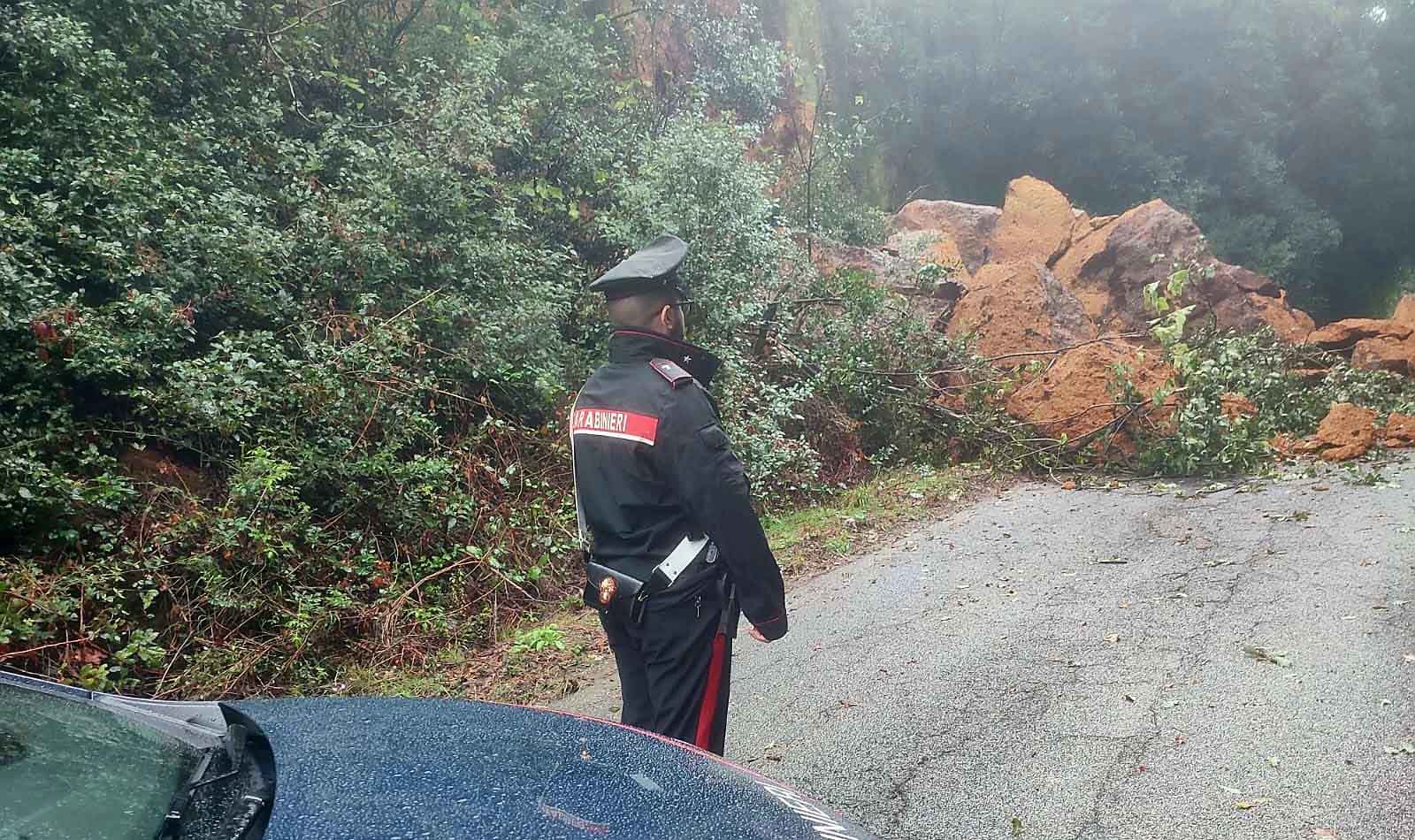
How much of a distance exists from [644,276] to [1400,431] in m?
10.3

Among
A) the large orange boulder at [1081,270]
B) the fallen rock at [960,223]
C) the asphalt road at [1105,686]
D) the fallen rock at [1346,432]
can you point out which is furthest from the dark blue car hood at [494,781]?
the large orange boulder at [1081,270]

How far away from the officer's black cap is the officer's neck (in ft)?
0.39

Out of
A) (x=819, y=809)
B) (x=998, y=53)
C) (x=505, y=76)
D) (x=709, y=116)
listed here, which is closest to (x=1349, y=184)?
(x=998, y=53)

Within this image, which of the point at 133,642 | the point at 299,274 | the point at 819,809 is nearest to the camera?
the point at 819,809

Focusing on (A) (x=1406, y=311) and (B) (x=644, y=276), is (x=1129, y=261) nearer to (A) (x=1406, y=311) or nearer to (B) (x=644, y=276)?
(A) (x=1406, y=311)

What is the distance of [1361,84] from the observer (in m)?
23.8

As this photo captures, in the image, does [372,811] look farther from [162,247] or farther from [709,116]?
[709,116]

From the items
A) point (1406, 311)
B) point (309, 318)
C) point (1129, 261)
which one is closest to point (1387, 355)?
point (1129, 261)

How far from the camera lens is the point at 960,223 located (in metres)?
18.1

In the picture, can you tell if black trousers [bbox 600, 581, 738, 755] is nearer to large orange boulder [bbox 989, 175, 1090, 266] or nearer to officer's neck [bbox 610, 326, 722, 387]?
officer's neck [bbox 610, 326, 722, 387]

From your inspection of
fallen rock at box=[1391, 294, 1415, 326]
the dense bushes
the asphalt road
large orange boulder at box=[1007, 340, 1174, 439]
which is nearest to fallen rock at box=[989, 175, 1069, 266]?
fallen rock at box=[1391, 294, 1415, 326]

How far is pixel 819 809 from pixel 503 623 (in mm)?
3757

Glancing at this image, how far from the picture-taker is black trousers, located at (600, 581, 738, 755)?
2.70 m

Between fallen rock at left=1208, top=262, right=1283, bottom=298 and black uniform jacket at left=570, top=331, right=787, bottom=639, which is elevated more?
black uniform jacket at left=570, top=331, right=787, bottom=639
